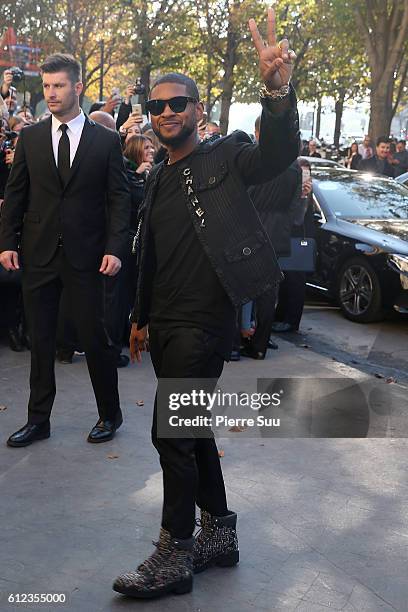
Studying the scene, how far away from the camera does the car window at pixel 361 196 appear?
35.3 ft

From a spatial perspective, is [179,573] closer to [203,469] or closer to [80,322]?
[203,469]

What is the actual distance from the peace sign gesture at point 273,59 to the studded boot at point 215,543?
1.81m

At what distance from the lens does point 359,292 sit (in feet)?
32.7

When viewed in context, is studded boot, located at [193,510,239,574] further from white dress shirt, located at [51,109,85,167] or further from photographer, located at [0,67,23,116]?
photographer, located at [0,67,23,116]

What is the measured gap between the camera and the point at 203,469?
3.88 m

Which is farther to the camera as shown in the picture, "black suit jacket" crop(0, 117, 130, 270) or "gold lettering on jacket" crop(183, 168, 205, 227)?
"black suit jacket" crop(0, 117, 130, 270)

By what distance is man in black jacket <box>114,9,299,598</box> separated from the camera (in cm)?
368

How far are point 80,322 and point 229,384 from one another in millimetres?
1904

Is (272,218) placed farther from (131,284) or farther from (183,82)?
(183,82)

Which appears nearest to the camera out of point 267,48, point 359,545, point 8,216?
point 267,48

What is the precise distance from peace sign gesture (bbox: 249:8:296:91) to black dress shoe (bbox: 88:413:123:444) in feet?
9.37

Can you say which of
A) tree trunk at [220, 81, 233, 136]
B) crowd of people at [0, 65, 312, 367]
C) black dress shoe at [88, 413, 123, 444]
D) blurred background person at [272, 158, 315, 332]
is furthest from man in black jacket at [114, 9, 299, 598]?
tree trunk at [220, 81, 233, 136]

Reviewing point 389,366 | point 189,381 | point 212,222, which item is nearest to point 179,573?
point 189,381

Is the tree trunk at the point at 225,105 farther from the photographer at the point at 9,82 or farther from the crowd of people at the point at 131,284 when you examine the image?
the crowd of people at the point at 131,284
